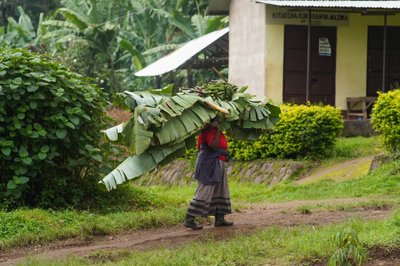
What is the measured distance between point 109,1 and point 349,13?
14.3 meters

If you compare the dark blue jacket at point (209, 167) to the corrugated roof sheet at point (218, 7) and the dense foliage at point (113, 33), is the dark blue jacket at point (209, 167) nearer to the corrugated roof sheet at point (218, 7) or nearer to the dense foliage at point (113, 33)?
the corrugated roof sheet at point (218, 7)

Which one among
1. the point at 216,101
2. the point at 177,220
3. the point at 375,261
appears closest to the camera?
the point at 375,261

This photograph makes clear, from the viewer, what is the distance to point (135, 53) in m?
31.5

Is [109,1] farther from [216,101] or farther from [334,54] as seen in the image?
[216,101]

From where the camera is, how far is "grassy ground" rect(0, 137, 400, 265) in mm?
7496

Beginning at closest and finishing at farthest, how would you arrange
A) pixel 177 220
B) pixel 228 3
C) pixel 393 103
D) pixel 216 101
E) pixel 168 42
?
pixel 216 101 → pixel 177 220 → pixel 393 103 → pixel 228 3 → pixel 168 42

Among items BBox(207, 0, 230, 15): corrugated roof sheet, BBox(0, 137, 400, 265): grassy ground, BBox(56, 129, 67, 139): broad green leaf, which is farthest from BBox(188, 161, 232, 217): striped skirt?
BBox(207, 0, 230, 15): corrugated roof sheet

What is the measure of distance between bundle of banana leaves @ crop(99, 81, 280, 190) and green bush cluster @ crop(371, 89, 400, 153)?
221 inches

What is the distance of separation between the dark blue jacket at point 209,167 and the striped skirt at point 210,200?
0.08m

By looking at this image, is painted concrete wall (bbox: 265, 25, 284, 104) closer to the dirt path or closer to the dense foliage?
the dirt path

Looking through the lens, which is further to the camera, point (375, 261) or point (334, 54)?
point (334, 54)

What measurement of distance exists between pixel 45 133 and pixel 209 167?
2552mm

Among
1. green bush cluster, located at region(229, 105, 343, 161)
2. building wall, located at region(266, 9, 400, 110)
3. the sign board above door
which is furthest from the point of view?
building wall, located at region(266, 9, 400, 110)

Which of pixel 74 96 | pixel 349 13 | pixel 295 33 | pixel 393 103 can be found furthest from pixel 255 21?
pixel 74 96
